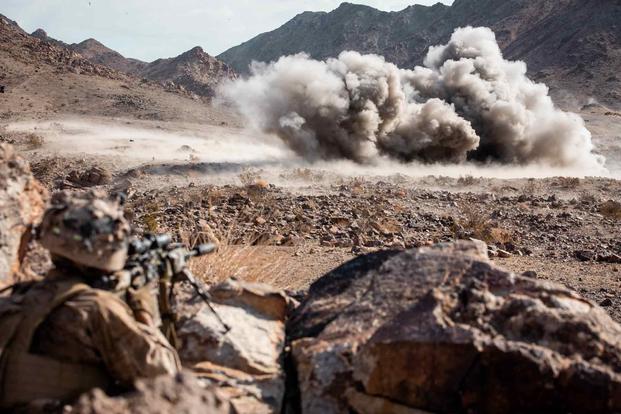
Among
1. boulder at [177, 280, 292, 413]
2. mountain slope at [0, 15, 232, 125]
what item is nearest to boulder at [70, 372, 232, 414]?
boulder at [177, 280, 292, 413]

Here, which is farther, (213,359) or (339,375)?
(213,359)

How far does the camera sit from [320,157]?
1772 centimetres

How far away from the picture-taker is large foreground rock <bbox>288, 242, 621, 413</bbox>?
1928 mm

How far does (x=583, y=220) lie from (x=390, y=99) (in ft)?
32.6

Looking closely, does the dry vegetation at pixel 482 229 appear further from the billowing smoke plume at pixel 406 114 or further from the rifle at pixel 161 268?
the billowing smoke plume at pixel 406 114

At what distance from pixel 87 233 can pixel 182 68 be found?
50.7m

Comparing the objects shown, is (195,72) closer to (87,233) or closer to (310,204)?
(310,204)

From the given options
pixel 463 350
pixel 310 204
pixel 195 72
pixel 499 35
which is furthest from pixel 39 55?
pixel 499 35

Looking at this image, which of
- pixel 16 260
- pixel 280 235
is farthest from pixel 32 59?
pixel 16 260

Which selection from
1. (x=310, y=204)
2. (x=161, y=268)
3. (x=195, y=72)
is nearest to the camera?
(x=161, y=268)

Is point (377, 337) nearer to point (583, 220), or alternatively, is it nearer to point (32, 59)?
point (583, 220)

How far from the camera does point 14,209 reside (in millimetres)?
2475

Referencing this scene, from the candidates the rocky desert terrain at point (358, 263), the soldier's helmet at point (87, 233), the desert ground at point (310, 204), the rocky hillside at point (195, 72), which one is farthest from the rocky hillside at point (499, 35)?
the soldier's helmet at point (87, 233)

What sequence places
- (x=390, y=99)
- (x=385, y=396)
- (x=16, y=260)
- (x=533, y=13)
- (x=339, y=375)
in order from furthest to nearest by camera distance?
(x=533, y=13)
(x=390, y=99)
(x=16, y=260)
(x=339, y=375)
(x=385, y=396)
